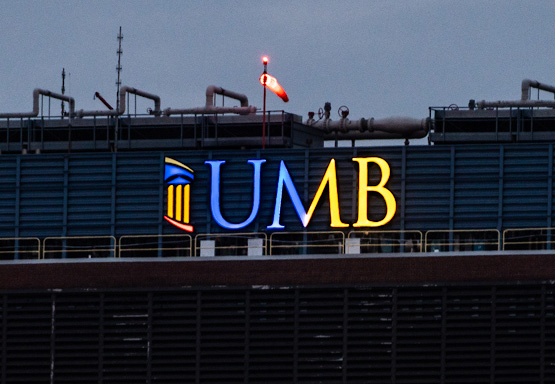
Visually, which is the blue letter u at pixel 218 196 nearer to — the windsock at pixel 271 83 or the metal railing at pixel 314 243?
the metal railing at pixel 314 243

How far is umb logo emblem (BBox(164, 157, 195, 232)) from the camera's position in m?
59.6

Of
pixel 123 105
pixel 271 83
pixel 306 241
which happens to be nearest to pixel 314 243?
pixel 306 241

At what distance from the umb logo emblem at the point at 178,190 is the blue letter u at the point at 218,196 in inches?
38.6

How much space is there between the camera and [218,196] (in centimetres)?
5938

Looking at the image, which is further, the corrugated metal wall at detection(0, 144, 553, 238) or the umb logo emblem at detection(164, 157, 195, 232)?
the umb logo emblem at detection(164, 157, 195, 232)

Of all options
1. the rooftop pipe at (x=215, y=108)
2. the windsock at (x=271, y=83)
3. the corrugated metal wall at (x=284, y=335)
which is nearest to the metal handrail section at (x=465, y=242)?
the corrugated metal wall at (x=284, y=335)

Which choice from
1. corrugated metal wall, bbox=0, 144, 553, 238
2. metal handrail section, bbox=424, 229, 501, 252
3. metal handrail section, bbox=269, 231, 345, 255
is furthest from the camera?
corrugated metal wall, bbox=0, 144, 553, 238

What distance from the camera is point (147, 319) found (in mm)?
53219

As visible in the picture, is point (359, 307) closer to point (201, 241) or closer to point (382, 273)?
point (382, 273)

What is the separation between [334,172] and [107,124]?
16100 millimetres

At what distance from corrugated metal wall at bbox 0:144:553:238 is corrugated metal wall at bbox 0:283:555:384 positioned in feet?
21.6

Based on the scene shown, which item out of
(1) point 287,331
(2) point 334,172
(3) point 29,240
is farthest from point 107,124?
(1) point 287,331

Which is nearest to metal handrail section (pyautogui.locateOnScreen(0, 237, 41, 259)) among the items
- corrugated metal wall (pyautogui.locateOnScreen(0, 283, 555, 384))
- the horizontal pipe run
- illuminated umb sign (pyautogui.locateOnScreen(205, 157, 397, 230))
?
corrugated metal wall (pyautogui.locateOnScreen(0, 283, 555, 384))

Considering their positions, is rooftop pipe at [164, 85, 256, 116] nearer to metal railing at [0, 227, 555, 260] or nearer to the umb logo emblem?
the umb logo emblem
